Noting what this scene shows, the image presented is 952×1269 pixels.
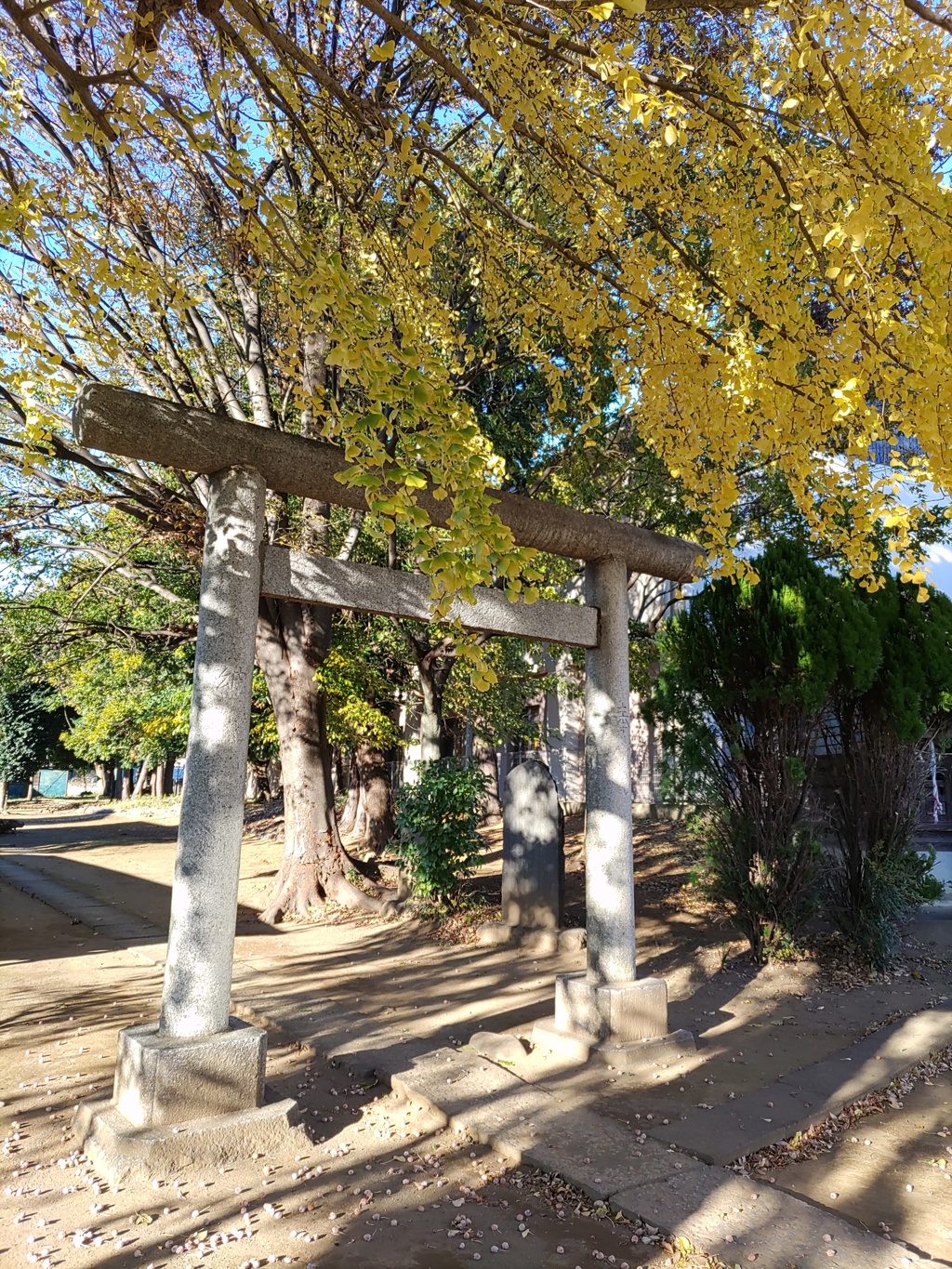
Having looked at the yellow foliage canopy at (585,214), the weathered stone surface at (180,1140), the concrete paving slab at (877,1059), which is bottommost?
the concrete paving slab at (877,1059)

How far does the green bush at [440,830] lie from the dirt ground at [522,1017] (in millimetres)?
590

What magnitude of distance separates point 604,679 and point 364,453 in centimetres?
314

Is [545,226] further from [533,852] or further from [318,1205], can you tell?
[318,1205]

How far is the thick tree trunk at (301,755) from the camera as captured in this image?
10961mm

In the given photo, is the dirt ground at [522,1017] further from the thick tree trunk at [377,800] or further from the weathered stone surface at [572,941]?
the thick tree trunk at [377,800]

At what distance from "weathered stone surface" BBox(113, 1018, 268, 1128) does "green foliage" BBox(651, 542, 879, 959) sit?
5.47 meters

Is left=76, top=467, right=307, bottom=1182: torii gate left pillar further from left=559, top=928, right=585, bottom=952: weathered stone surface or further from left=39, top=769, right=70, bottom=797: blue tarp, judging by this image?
left=39, top=769, right=70, bottom=797: blue tarp

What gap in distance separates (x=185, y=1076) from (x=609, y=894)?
2967 millimetres

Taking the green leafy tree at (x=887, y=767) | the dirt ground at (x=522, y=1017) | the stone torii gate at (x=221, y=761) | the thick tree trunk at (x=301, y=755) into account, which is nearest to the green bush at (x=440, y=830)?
the dirt ground at (x=522, y=1017)

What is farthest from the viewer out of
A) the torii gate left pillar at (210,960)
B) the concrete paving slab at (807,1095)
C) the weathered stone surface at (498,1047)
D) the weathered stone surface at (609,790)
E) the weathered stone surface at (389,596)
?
the weathered stone surface at (609,790)

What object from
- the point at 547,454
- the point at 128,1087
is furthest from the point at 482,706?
the point at 128,1087

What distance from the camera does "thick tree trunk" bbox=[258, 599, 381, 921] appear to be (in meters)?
11.0

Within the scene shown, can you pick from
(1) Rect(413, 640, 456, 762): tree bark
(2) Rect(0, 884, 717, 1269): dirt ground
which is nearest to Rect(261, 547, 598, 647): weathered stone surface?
(2) Rect(0, 884, 717, 1269): dirt ground

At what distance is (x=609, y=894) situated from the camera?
18.8ft
